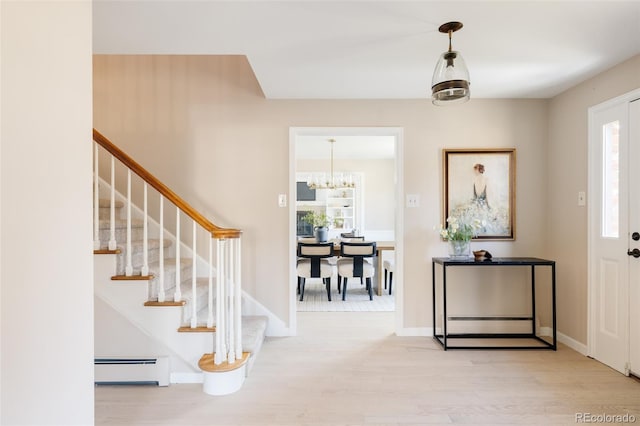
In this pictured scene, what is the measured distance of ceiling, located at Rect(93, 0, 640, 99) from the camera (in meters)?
1.88

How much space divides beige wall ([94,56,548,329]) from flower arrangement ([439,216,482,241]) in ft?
0.63

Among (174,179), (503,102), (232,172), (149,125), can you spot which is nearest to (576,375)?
(503,102)

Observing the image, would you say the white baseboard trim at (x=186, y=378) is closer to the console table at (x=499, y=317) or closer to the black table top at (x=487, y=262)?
the console table at (x=499, y=317)

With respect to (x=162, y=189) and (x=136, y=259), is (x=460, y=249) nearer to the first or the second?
(x=162, y=189)

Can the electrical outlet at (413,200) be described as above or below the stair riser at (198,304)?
above

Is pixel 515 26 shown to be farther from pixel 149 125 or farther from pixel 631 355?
pixel 149 125

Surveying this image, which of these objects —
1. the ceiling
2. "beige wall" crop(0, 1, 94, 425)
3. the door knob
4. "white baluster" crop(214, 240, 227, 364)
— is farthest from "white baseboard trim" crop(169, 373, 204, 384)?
the door knob

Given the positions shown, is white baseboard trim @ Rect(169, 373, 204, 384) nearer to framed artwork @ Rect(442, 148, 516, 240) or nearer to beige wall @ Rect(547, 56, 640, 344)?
framed artwork @ Rect(442, 148, 516, 240)

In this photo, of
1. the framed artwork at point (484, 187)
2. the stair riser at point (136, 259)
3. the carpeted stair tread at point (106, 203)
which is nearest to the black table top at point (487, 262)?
the framed artwork at point (484, 187)

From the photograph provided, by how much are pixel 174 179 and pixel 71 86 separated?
89.4 inches

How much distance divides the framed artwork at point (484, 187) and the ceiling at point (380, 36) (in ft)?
2.36

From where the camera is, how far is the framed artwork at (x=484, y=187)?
3.38m

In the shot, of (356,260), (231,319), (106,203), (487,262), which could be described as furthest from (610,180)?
(106,203)

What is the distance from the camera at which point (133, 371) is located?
7.95 feet
